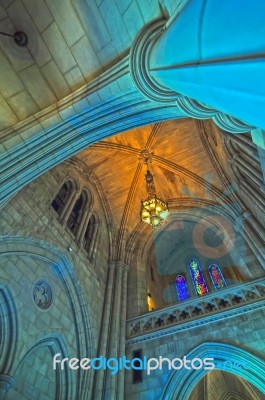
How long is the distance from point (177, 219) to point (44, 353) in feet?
23.8

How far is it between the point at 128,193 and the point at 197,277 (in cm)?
447

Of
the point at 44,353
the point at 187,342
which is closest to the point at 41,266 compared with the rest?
the point at 44,353

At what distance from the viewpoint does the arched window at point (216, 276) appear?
32.4 ft

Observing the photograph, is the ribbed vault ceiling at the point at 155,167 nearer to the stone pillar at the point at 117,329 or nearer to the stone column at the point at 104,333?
the stone pillar at the point at 117,329

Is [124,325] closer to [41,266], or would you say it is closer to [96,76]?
[41,266]

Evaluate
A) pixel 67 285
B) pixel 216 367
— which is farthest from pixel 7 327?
pixel 216 367

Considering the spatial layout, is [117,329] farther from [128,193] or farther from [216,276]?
[128,193]

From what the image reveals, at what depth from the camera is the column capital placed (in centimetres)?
312

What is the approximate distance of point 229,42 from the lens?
107cm

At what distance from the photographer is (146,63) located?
323 centimetres

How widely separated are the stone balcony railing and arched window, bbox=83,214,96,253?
2686mm

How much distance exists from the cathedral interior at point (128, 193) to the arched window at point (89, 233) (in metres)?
0.08

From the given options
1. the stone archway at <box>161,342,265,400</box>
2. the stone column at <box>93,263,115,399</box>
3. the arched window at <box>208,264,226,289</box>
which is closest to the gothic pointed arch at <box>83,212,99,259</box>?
the stone column at <box>93,263,115,399</box>

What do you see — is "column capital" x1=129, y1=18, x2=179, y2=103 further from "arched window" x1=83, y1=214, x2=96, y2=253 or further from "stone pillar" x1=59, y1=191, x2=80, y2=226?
"arched window" x1=83, y1=214, x2=96, y2=253
